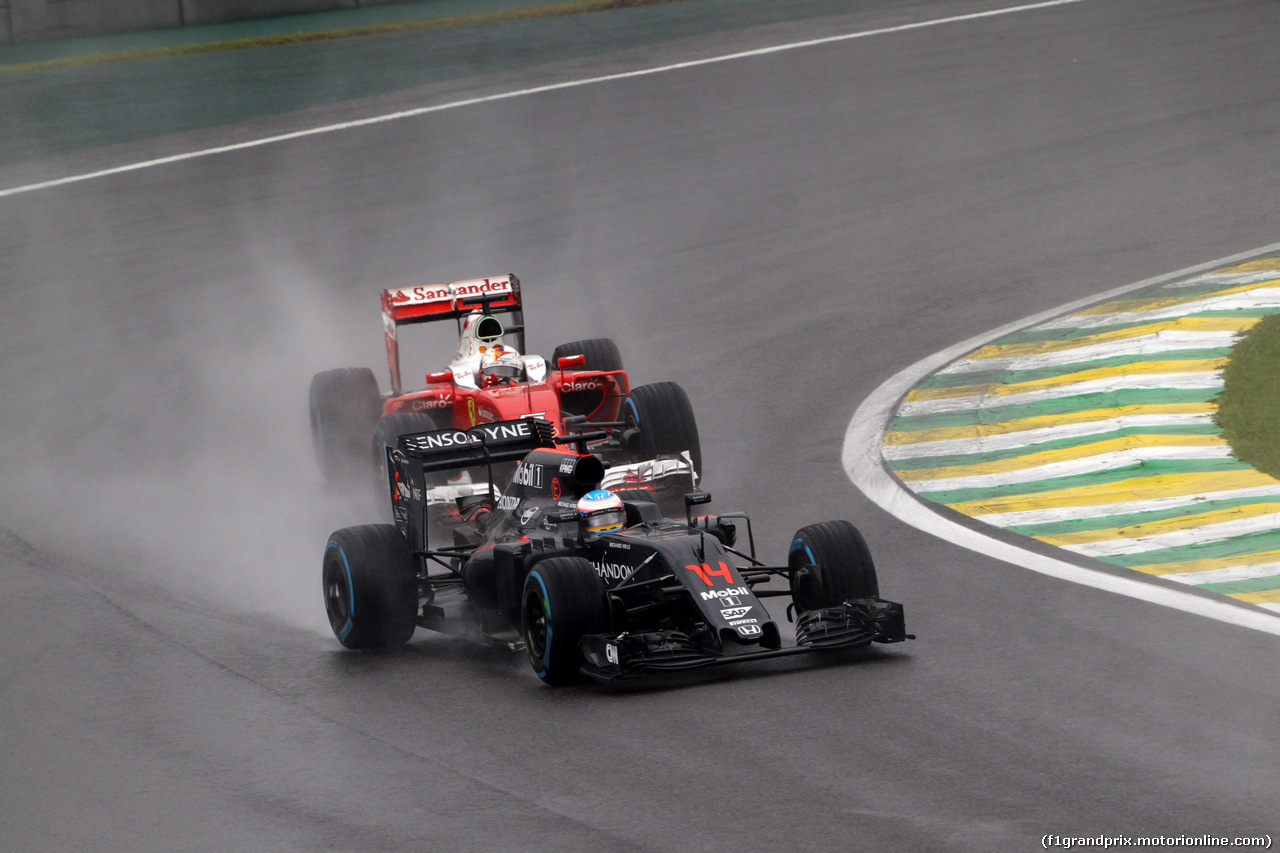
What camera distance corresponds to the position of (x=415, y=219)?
21.1 m

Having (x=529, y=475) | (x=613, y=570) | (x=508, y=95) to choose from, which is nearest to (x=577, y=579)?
(x=613, y=570)

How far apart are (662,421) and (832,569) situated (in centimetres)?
295

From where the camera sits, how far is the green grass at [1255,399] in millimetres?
11461

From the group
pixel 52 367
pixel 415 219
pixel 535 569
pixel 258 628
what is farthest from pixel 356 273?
pixel 535 569

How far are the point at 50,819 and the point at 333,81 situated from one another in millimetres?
21345

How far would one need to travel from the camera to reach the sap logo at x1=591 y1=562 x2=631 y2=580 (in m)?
8.71

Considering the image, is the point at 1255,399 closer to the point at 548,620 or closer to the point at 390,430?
Result: the point at 390,430

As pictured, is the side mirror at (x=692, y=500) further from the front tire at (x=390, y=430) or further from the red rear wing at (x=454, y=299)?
the red rear wing at (x=454, y=299)

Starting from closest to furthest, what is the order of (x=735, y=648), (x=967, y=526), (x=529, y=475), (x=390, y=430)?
1. (x=735, y=648)
2. (x=529, y=475)
3. (x=967, y=526)
4. (x=390, y=430)

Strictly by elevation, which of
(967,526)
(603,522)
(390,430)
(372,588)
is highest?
(390,430)

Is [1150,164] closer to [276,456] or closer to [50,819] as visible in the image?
[276,456]

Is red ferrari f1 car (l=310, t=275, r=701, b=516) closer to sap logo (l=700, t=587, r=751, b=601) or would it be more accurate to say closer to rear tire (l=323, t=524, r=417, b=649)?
rear tire (l=323, t=524, r=417, b=649)

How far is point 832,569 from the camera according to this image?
879cm

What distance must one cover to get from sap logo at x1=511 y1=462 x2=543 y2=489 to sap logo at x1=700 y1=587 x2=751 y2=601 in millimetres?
1598
